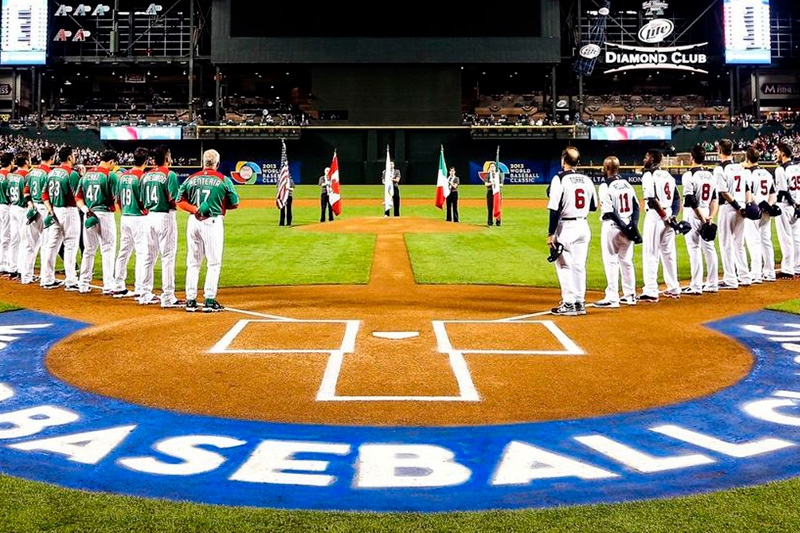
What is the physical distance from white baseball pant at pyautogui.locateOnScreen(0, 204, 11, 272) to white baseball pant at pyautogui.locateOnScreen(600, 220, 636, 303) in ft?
39.8

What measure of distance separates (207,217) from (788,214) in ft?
38.3

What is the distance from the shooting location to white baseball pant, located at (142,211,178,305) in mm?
11242

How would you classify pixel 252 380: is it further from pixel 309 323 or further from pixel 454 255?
pixel 454 255

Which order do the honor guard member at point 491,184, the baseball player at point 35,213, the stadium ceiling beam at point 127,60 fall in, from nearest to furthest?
the baseball player at point 35,213 → the honor guard member at point 491,184 → the stadium ceiling beam at point 127,60

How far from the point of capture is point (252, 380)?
676 centimetres

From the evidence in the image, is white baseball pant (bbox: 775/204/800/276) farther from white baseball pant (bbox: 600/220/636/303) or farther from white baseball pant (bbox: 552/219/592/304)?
white baseball pant (bbox: 552/219/592/304)

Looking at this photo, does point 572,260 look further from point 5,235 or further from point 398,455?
point 5,235

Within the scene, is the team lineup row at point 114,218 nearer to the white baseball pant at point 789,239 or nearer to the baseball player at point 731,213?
the baseball player at point 731,213

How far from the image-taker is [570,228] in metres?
10.5

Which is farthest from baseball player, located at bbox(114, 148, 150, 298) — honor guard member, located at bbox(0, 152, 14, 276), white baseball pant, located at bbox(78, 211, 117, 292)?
honor guard member, located at bbox(0, 152, 14, 276)

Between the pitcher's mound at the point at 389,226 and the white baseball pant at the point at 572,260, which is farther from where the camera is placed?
the pitcher's mound at the point at 389,226

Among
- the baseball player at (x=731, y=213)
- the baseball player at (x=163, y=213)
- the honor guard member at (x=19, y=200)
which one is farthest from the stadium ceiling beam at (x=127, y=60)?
the baseball player at (x=731, y=213)

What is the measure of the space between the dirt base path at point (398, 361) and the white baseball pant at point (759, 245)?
8.25ft

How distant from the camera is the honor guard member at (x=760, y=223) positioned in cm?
1325
